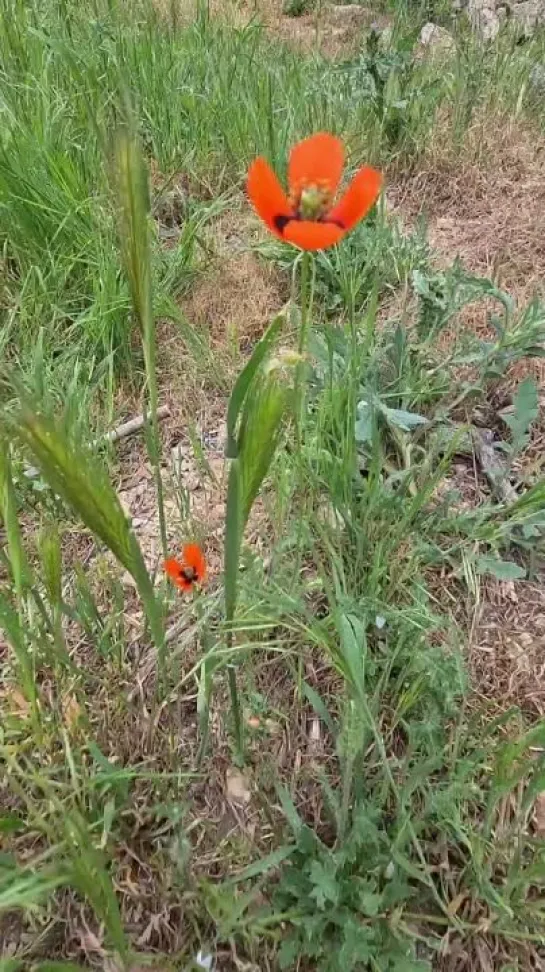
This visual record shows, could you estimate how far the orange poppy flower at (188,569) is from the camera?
1034mm

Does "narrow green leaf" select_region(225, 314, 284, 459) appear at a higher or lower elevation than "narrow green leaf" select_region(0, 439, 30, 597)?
higher

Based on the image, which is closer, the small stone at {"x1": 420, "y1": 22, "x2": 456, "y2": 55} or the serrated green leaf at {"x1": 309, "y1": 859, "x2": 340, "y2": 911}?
the serrated green leaf at {"x1": 309, "y1": 859, "x2": 340, "y2": 911}

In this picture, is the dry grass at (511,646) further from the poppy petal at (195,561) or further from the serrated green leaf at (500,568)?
the poppy petal at (195,561)

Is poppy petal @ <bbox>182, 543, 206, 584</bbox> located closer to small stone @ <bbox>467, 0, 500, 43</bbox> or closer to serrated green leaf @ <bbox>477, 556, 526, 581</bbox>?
serrated green leaf @ <bbox>477, 556, 526, 581</bbox>

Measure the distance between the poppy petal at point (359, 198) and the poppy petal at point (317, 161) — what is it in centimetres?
11

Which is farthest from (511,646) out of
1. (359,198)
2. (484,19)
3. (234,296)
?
(484,19)

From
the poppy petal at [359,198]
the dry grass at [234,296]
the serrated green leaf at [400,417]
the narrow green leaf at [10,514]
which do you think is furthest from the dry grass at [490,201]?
the narrow green leaf at [10,514]

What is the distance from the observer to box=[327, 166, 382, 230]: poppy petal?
709mm

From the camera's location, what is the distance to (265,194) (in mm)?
752

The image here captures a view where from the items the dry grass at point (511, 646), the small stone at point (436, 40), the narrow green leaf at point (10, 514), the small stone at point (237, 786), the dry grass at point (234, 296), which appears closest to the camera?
the narrow green leaf at point (10, 514)

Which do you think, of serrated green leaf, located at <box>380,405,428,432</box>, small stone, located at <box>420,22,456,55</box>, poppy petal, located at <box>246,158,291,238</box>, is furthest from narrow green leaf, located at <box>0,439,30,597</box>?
small stone, located at <box>420,22,456,55</box>

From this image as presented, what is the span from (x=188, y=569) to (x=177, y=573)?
2 cm

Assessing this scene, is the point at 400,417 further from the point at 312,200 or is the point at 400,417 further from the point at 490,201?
the point at 490,201

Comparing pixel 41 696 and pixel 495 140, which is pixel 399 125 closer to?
pixel 495 140
